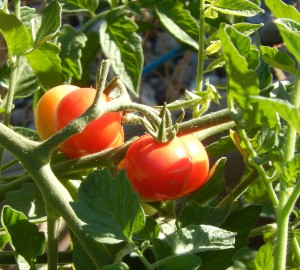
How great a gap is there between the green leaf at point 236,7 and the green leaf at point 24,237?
32 cm

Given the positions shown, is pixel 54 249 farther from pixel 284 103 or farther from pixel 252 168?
pixel 284 103

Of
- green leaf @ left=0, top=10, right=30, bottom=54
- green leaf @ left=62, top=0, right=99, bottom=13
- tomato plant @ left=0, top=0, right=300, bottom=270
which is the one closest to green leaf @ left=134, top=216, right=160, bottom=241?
tomato plant @ left=0, top=0, right=300, bottom=270

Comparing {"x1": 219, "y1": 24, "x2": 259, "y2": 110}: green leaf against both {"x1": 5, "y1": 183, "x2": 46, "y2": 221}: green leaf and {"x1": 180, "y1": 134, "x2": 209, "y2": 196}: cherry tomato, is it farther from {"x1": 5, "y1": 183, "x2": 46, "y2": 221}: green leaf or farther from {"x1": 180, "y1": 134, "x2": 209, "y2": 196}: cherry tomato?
{"x1": 5, "y1": 183, "x2": 46, "y2": 221}: green leaf

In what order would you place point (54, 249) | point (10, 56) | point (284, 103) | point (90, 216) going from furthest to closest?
point (10, 56)
point (54, 249)
point (90, 216)
point (284, 103)

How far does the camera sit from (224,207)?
0.65 metres

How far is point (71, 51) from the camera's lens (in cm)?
104

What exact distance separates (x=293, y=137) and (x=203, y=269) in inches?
6.9

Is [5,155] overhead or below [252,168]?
below

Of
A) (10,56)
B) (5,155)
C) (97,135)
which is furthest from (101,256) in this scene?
(5,155)

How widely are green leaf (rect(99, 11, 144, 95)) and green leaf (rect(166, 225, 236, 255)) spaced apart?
0.53 metres

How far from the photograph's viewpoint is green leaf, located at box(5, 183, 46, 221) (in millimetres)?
745

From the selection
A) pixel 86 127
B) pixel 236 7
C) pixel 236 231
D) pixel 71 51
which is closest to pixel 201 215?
pixel 236 231

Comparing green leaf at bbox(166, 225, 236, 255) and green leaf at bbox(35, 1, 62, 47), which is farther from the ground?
green leaf at bbox(35, 1, 62, 47)

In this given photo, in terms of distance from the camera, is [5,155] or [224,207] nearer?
[224,207]
